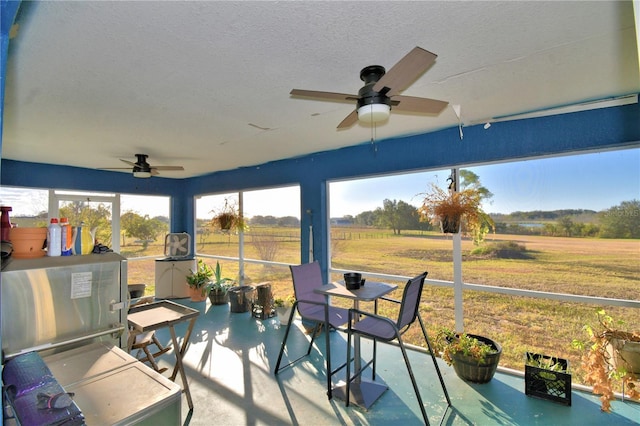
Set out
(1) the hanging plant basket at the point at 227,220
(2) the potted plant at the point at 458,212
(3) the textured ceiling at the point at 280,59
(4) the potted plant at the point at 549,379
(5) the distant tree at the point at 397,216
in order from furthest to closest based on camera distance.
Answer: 1. (1) the hanging plant basket at the point at 227,220
2. (5) the distant tree at the point at 397,216
3. (2) the potted plant at the point at 458,212
4. (4) the potted plant at the point at 549,379
5. (3) the textured ceiling at the point at 280,59

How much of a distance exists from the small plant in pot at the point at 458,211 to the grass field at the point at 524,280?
302 millimetres

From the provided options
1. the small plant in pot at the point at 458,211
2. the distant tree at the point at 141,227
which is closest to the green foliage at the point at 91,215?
the distant tree at the point at 141,227

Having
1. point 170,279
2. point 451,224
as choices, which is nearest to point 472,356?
point 451,224

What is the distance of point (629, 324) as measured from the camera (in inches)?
99.1

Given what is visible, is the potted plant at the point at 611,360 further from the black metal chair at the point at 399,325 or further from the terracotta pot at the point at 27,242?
the terracotta pot at the point at 27,242

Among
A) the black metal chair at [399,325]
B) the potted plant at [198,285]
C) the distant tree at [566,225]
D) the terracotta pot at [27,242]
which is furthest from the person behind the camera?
the potted plant at [198,285]

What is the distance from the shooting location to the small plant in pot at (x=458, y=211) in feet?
9.59

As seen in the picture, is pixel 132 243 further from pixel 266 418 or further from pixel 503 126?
pixel 503 126

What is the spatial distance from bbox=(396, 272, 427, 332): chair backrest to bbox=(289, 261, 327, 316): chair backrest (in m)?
0.95

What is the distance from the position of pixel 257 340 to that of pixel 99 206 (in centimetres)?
401

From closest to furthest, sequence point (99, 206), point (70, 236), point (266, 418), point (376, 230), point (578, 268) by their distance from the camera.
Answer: point (70, 236) → point (266, 418) → point (578, 268) → point (376, 230) → point (99, 206)

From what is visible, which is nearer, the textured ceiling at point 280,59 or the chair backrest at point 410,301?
the textured ceiling at point 280,59

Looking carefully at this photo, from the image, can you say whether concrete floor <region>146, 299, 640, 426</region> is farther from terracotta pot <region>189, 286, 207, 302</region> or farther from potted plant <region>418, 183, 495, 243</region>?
terracotta pot <region>189, 286, 207, 302</region>

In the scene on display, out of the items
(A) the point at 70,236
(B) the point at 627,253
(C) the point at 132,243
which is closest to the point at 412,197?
(B) the point at 627,253
